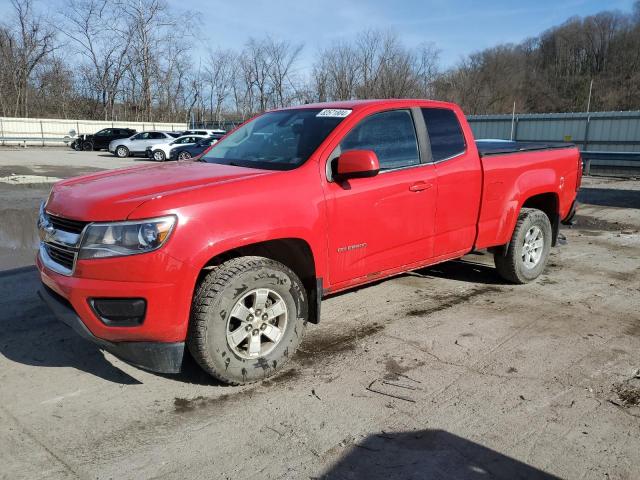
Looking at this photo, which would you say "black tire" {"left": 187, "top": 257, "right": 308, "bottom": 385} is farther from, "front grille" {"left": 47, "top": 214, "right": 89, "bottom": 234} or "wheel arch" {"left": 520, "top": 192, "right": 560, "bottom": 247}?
"wheel arch" {"left": 520, "top": 192, "right": 560, "bottom": 247}

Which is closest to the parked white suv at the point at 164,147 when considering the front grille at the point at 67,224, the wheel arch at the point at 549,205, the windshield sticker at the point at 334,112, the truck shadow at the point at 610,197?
the truck shadow at the point at 610,197

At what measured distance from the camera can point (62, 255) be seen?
3.20m

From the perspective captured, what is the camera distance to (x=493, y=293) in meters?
5.37

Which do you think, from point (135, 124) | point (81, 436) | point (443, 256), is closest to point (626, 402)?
point (443, 256)

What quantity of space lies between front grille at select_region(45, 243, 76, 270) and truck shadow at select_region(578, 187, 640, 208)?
11.7 metres

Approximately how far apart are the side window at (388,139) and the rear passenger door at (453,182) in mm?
238

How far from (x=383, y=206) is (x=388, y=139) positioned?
609 millimetres

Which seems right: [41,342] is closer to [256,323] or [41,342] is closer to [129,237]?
[129,237]

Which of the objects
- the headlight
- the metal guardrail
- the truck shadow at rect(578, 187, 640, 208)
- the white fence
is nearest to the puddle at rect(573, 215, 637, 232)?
the truck shadow at rect(578, 187, 640, 208)

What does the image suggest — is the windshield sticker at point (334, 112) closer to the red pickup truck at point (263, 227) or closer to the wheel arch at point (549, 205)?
the red pickup truck at point (263, 227)

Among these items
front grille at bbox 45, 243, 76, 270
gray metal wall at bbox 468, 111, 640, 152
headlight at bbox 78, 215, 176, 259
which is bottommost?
front grille at bbox 45, 243, 76, 270

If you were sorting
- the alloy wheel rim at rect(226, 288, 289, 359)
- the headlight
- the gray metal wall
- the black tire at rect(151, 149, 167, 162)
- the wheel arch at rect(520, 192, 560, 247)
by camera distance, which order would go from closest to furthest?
the headlight < the alloy wheel rim at rect(226, 288, 289, 359) < the wheel arch at rect(520, 192, 560, 247) < the gray metal wall < the black tire at rect(151, 149, 167, 162)

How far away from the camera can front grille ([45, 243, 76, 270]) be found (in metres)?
3.09

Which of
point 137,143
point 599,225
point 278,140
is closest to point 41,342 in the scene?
point 278,140
